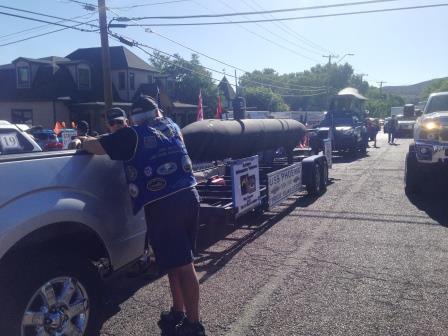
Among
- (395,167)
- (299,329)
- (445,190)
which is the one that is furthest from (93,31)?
(299,329)

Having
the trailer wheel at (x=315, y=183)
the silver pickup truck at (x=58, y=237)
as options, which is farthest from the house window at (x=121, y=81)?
the silver pickup truck at (x=58, y=237)

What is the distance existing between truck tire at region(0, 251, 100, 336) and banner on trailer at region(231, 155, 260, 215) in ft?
11.6

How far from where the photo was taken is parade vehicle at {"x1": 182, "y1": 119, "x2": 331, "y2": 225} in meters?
6.96

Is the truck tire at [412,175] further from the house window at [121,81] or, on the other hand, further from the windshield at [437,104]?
the house window at [121,81]

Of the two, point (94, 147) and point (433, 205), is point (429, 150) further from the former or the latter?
point (94, 147)

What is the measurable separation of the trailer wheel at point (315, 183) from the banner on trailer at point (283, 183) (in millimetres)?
390

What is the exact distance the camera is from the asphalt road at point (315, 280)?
13.6 feet

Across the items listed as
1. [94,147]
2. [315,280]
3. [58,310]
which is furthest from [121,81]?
[58,310]

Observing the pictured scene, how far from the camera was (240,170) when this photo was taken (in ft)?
23.3

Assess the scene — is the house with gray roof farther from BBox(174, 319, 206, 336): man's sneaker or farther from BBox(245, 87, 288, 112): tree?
BBox(245, 87, 288, 112): tree

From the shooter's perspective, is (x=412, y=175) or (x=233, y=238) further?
(x=412, y=175)

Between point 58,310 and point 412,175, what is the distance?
8.71 meters

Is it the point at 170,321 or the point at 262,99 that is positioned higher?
the point at 262,99

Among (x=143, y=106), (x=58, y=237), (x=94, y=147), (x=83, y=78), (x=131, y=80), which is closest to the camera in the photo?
(x=58, y=237)
